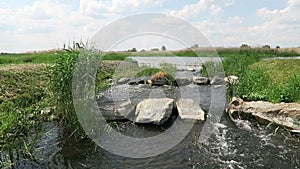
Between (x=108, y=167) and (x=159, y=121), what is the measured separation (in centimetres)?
292

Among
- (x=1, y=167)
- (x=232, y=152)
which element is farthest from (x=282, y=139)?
(x=1, y=167)

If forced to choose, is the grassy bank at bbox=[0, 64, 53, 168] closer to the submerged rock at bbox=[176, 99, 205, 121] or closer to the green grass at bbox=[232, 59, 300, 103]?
the submerged rock at bbox=[176, 99, 205, 121]

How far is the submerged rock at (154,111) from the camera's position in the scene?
808 centimetres

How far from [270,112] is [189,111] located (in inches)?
99.0

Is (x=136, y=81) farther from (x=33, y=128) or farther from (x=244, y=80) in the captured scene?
(x=33, y=128)

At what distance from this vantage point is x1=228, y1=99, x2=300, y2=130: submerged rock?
7316mm

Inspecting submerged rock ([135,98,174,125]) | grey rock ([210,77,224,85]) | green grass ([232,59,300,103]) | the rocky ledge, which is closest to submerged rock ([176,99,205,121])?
submerged rock ([135,98,174,125])

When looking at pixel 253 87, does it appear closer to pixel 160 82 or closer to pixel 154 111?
pixel 154 111

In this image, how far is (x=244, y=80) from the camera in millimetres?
10547

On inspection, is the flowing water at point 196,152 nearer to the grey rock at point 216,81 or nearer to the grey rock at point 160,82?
the grey rock at point 216,81

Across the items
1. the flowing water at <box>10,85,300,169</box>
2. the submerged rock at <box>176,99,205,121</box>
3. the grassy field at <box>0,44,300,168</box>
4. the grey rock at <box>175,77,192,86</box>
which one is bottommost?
the flowing water at <box>10,85,300,169</box>

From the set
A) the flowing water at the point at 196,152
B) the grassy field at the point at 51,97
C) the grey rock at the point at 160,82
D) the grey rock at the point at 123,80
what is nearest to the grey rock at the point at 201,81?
the grey rock at the point at 160,82

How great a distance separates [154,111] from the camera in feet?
27.6

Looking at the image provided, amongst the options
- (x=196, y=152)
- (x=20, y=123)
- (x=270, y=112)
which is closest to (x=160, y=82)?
(x=270, y=112)
